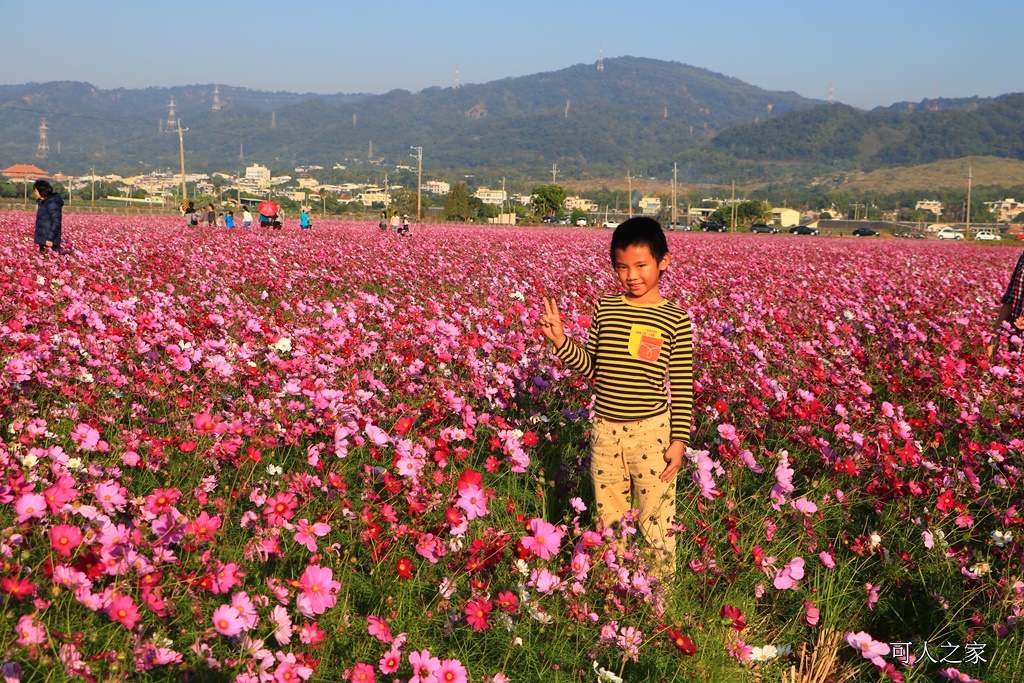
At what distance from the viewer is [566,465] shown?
3570 mm

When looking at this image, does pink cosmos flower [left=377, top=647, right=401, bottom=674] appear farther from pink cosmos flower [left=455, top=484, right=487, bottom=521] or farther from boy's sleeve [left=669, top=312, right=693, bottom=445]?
boy's sleeve [left=669, top=312, right=693, bottom=445]

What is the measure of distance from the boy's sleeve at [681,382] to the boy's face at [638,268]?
0.65 feet

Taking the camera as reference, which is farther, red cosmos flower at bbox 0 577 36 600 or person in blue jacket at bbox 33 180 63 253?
person in blue jacket at bbox 33 180 63 253

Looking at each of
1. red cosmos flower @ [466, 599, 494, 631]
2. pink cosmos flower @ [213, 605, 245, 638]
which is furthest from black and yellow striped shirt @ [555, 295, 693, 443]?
pink cosmos flower @ [213, 605, 245, 638]

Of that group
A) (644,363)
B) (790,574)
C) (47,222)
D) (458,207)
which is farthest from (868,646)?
(458,207)

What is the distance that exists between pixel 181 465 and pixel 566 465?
5.40 ft

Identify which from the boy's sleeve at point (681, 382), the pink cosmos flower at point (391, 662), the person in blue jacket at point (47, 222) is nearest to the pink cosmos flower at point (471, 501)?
the pink cosmos flower at point (391, 662)

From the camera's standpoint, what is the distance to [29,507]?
2.15 meters

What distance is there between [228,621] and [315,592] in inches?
8.1

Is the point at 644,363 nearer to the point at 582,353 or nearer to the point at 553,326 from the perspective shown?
the point at 582,353

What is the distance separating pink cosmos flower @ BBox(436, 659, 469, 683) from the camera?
1.94 metres

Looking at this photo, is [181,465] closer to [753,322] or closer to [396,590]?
[396,590]

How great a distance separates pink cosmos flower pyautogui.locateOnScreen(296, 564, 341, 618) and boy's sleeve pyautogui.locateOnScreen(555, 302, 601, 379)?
1.21 m

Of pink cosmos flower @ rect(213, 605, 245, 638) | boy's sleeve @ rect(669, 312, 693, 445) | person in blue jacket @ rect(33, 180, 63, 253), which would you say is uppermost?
person in blue jacket @ rect(33, 180, 63, 253)
